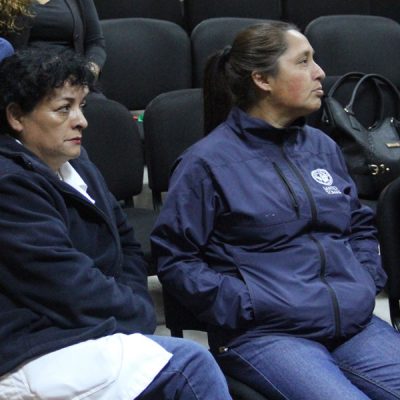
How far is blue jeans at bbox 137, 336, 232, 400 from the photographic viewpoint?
1411 mm

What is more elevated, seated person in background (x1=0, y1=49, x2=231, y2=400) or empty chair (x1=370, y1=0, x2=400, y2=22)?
seated person in background (x1=0, y1=49, x2=231, y2=400)

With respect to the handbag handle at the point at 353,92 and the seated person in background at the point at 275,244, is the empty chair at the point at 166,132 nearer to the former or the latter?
the handbag handle at the point at 353,92

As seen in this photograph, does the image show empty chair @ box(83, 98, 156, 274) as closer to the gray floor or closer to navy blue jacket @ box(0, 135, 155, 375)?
the gray floor

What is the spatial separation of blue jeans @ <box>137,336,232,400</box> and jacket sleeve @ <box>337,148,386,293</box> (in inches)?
19.8

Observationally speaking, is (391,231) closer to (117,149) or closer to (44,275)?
(44,275)

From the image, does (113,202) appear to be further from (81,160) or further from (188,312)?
(188,312)

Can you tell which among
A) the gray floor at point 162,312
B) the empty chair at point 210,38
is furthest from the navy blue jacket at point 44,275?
the empty chair at point 210,38

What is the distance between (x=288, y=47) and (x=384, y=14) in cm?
219

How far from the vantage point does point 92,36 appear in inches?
110

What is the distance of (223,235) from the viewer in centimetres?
167

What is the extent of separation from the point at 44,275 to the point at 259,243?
49 centimetres

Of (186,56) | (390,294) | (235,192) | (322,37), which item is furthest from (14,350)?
(322,37)

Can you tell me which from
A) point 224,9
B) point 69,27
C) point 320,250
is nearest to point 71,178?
point 320,250

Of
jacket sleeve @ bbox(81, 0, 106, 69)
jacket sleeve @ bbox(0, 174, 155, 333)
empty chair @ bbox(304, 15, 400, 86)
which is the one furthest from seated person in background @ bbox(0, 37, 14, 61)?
empty chair @ bbox(304, 15, 400, 86)
